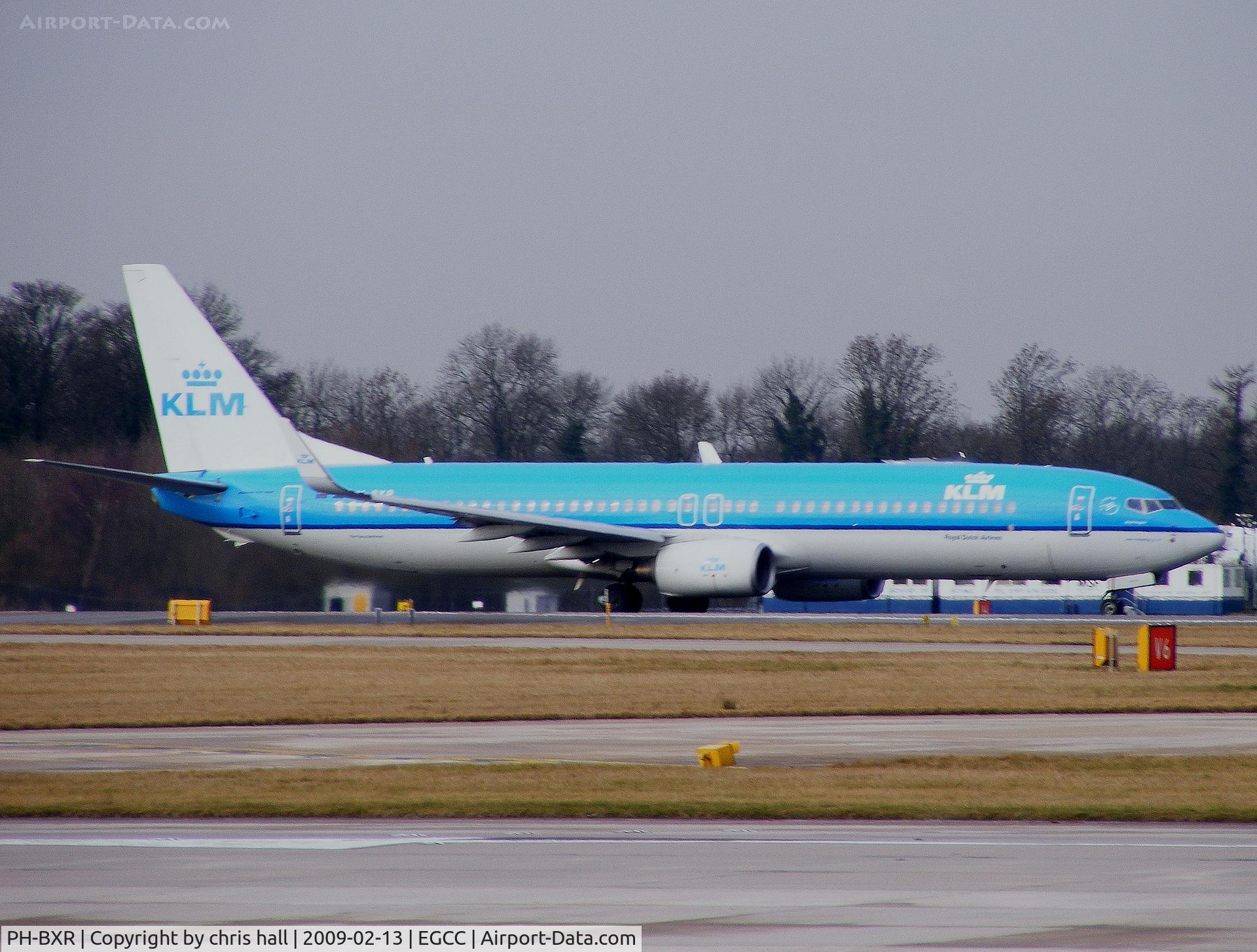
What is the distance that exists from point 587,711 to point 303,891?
1244cm

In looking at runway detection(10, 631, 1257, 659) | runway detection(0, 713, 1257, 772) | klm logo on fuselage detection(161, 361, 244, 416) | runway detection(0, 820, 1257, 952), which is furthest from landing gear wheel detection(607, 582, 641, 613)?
runway detection(0, 820, 1257, 952)

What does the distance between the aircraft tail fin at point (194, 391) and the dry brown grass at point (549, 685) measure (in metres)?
15.7

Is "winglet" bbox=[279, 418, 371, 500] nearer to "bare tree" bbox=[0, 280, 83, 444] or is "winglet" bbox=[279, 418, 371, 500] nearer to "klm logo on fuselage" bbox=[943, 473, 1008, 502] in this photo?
"klm logo on fuselage" bbox=[943, 473, 1008, 502]

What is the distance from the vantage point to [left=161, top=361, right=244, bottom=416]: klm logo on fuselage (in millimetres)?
46750

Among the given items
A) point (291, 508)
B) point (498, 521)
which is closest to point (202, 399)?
point (291, 508)

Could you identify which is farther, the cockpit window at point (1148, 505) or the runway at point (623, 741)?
the cockpit window at point (1148, 505)

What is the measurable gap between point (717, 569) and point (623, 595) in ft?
16.1

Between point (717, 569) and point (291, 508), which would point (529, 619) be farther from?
point (291, 508)

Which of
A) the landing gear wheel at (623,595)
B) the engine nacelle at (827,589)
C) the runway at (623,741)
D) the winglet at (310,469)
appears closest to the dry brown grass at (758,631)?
the engine nacelle at (827,589)

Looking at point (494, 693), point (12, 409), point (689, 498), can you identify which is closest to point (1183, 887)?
Answer: point (494, 693)

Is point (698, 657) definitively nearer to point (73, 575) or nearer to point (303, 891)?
point (303, 891)

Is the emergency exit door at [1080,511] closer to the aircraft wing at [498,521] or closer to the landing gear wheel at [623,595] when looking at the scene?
the aircraft wing at [498,521]

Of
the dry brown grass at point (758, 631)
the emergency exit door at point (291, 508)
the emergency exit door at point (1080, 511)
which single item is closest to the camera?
the dry brown grass at point (758, 631)

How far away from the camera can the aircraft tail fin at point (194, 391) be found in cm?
4634
